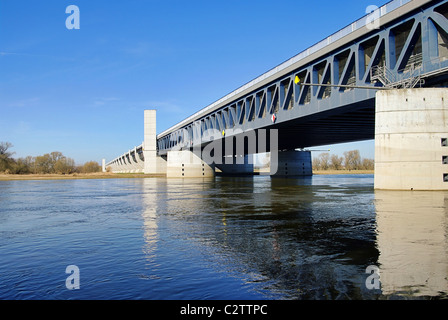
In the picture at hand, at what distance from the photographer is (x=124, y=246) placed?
1109 cm

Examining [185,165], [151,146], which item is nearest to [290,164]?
[185,165]

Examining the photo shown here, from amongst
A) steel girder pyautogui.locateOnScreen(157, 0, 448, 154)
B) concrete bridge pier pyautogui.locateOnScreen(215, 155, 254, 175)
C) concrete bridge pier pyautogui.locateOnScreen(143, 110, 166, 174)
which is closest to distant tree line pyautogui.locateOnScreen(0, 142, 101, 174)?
concrete bridge pier pyautogui.locateOnScreen(143, 110, 166, 174)

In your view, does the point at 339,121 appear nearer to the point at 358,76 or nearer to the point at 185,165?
the point at 358,76

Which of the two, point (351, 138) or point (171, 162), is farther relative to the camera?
point (171, 162)

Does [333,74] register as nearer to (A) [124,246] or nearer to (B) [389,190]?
(B) [389,190]

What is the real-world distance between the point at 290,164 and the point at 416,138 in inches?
2525

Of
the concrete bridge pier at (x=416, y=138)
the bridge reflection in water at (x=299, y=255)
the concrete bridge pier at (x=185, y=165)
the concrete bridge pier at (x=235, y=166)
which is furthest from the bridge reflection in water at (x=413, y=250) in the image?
the concrete bridge pier at (x=235, y=166)

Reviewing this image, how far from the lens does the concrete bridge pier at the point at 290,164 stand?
9162 centimetres

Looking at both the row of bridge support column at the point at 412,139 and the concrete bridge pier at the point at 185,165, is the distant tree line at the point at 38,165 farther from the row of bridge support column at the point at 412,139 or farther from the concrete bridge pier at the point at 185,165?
the row of bridge support column at the point at 412,139

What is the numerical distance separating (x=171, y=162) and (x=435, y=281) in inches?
3370

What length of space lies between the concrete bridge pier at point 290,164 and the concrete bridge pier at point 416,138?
62.4 m
